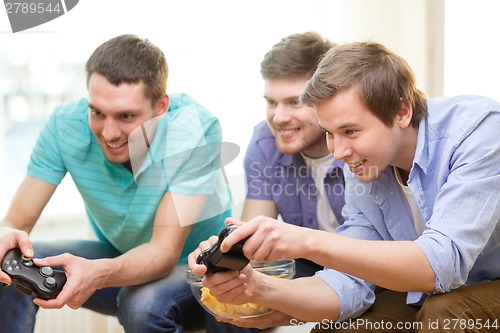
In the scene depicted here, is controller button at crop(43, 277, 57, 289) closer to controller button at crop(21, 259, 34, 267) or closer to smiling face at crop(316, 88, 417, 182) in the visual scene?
controller button at crop(21, 259, 34, 267)

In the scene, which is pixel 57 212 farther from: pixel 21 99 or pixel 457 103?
pixel 457 103

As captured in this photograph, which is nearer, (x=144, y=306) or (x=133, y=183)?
(x=144, y=306)

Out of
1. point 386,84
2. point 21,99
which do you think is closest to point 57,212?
point 21,99

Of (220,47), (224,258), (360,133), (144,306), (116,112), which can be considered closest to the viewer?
(224,258)

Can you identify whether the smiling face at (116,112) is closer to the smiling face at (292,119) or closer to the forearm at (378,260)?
the smiling face at (292,119)

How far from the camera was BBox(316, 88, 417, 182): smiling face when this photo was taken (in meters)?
1.30

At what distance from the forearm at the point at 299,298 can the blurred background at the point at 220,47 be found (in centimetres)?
70

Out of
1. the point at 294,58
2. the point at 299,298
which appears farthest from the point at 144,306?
the point at 294,58

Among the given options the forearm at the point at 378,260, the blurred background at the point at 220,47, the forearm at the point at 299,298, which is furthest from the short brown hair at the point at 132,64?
the forearm at the point at 378,260

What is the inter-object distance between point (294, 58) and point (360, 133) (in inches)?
20.8

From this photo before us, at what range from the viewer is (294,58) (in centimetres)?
178

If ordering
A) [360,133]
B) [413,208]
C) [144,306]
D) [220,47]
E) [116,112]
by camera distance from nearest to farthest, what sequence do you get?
[360,133] → [413,208] → [144,306] → [116,112] → [220,47]

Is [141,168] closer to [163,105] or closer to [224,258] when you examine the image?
[163,105]

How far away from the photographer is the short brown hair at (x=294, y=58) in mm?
1766
